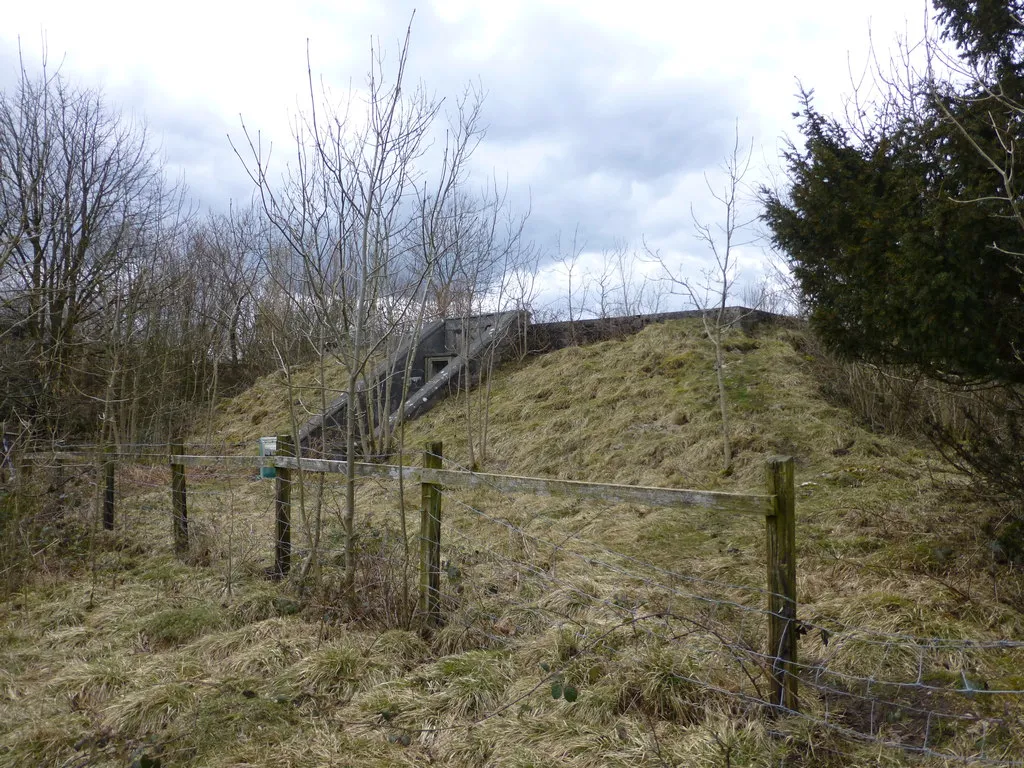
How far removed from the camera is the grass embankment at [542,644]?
3.32 m

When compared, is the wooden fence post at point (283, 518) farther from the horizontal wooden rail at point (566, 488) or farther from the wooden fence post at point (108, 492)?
the wooden fence post at point (108, 492)

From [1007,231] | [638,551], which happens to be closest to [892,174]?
[1007,231]

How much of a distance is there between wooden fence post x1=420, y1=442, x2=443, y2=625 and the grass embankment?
0.50 ft

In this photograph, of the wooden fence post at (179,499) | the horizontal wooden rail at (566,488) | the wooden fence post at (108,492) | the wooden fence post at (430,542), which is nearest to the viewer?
the horizontal wooden rail at (566,488)

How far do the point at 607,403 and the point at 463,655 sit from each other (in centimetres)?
809

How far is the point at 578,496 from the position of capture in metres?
4.10

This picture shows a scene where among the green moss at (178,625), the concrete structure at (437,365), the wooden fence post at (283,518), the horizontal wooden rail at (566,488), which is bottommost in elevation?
the green moss at (178,625)

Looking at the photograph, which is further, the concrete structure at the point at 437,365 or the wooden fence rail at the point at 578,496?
the concrete structure at the point at 437,365

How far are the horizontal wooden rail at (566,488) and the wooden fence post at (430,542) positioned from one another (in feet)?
0.33

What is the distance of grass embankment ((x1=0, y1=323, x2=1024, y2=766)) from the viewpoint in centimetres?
332

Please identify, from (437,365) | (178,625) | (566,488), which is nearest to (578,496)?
(566,488)

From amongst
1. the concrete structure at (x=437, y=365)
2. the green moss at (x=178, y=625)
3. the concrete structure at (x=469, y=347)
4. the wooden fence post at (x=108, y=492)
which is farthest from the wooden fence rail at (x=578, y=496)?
the concrete structure at (x=469, y=347)

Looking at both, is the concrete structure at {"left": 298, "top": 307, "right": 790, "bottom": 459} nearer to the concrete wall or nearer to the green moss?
the concrete wall

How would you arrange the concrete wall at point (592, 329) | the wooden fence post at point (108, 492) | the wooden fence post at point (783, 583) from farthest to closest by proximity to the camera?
the concrete wall at point (592, 329)
the wooden fence post at point (108, 492)
the wooden fence post at point (783, 583)
